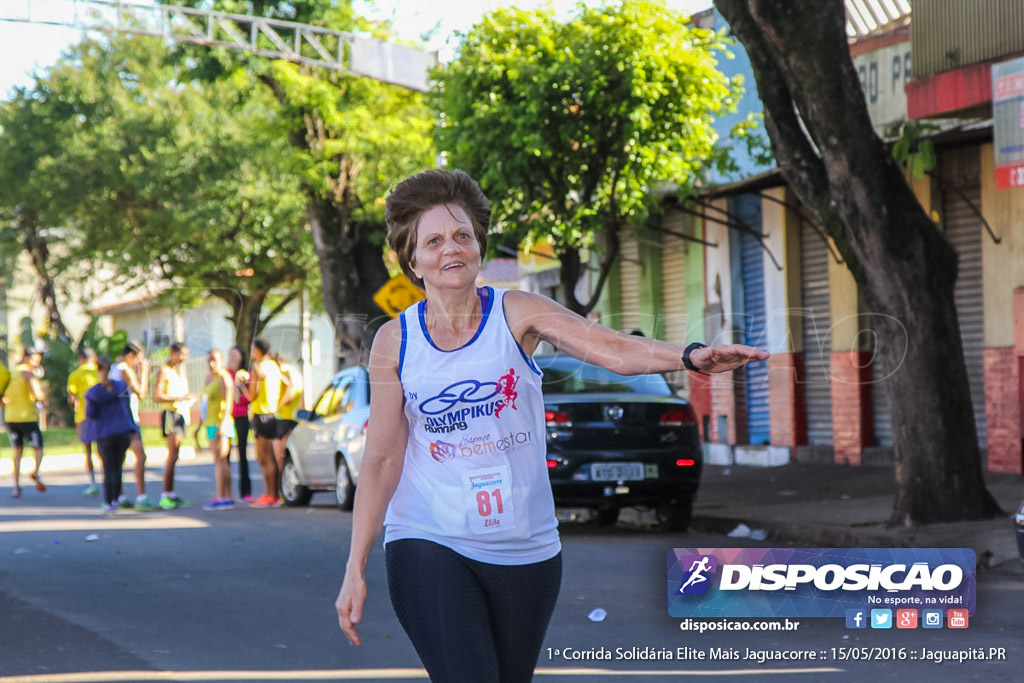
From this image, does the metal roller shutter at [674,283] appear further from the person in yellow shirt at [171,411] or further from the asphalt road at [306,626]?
the asphalt road at [306,626]

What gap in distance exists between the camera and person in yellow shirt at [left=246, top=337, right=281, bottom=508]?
16266mm

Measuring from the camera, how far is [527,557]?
363 cm

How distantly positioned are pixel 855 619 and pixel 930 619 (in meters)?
0.36

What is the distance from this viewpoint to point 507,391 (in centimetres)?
360

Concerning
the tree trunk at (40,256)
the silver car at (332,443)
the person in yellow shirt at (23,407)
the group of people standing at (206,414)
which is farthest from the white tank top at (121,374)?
the tree trunk at (40,256)

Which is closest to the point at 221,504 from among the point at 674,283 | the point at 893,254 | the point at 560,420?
the point at 560,420

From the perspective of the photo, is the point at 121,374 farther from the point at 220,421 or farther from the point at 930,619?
the point at 930,619

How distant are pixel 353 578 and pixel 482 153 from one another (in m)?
15.2

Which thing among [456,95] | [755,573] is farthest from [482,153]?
[755,573]

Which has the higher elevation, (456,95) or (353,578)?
(456,95)

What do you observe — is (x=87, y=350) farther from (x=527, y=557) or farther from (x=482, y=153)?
(x=527, y=557)

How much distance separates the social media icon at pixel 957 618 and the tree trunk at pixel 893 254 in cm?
377

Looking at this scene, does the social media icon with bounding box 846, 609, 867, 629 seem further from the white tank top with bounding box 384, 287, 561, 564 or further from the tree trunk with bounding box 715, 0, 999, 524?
the white tank top with bounding box 384, 287, 561, 564

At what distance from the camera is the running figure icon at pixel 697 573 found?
8180mm
